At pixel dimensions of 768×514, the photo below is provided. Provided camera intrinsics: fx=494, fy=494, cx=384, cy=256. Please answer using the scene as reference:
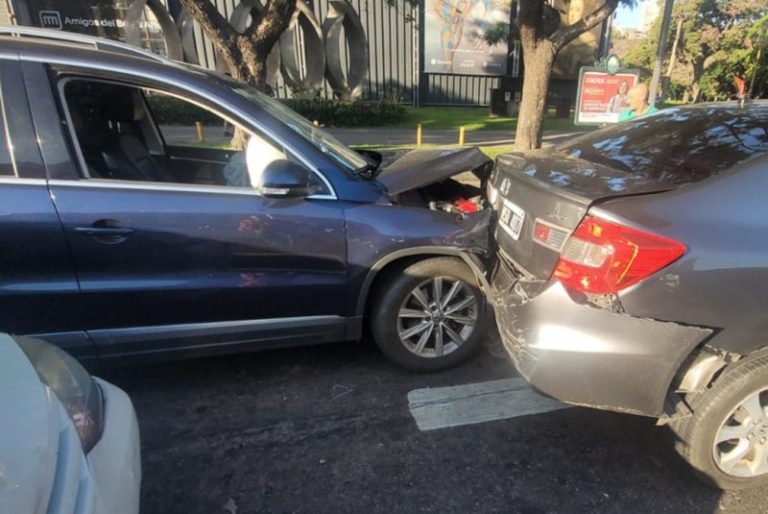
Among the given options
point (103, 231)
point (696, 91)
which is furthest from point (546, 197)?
point (696, 91)

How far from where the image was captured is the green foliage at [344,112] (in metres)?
18.3

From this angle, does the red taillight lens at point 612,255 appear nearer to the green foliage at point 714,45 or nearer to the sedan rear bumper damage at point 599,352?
the sedan rear bumper damage at point 599,352

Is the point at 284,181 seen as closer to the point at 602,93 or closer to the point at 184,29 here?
the point at 602,93

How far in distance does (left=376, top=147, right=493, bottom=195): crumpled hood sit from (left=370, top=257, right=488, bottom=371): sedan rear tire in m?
0.48

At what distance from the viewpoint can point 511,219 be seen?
8.79ft

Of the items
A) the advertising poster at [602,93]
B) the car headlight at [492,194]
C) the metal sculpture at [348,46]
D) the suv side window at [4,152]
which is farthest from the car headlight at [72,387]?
the metal sculpture at [348,46]

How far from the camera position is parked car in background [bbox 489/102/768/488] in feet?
6.39

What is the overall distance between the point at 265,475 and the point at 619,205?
199cm

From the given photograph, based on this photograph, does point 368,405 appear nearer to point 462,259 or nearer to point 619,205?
point 462,259

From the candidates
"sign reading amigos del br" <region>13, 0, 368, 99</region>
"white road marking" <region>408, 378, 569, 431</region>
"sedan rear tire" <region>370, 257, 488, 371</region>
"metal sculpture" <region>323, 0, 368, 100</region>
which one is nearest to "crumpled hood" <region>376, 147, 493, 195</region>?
"sedan rear tire" <region>370, 257, 488, 371</region>

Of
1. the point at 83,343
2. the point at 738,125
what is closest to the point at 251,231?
the point at 83,343

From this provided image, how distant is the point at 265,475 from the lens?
7.67 feet

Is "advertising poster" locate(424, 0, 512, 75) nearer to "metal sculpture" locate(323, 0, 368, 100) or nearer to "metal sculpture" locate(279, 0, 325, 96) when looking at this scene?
"metal sculpture" locate(323, 0, 368, 100)

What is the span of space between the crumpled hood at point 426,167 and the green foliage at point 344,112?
50.1 ft
